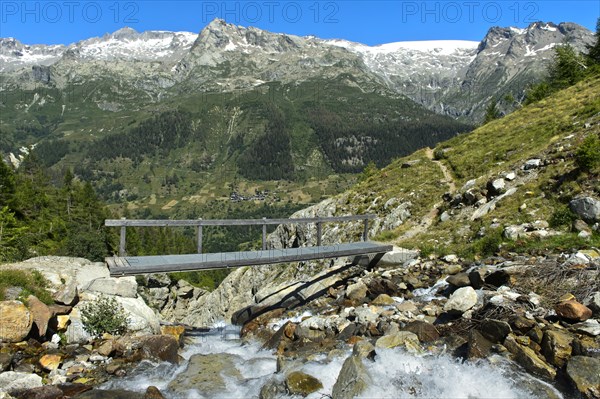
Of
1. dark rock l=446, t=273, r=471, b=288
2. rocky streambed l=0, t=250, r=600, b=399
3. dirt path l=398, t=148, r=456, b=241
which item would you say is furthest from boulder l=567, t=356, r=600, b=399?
dirt path l=398, t=148, r=456, b=241

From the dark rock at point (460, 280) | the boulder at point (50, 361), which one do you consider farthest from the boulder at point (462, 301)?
the boulder at point (50, 361)

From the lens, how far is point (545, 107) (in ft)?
133

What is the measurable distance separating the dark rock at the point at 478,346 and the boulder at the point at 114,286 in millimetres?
13121

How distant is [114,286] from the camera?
15633 millimetres

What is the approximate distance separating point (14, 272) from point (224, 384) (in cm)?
905

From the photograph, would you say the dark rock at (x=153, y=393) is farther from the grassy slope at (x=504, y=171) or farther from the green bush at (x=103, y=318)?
the grassy slope at (x=504, y=171)

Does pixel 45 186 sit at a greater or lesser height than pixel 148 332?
greater

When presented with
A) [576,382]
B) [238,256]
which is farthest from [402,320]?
[238,256]

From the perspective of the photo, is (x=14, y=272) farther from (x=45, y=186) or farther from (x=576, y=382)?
(x=45, y=186)

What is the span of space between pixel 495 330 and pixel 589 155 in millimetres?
12744

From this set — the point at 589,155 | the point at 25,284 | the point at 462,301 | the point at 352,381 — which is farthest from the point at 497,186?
the point at 25,284

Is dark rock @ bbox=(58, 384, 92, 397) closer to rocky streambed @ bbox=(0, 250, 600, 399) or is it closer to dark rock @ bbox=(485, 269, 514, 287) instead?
rocky streambed @ bbox=(0, 250, 600, 399)

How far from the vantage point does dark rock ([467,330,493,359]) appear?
30.2 feet

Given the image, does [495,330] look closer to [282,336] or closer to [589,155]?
[282,336]
